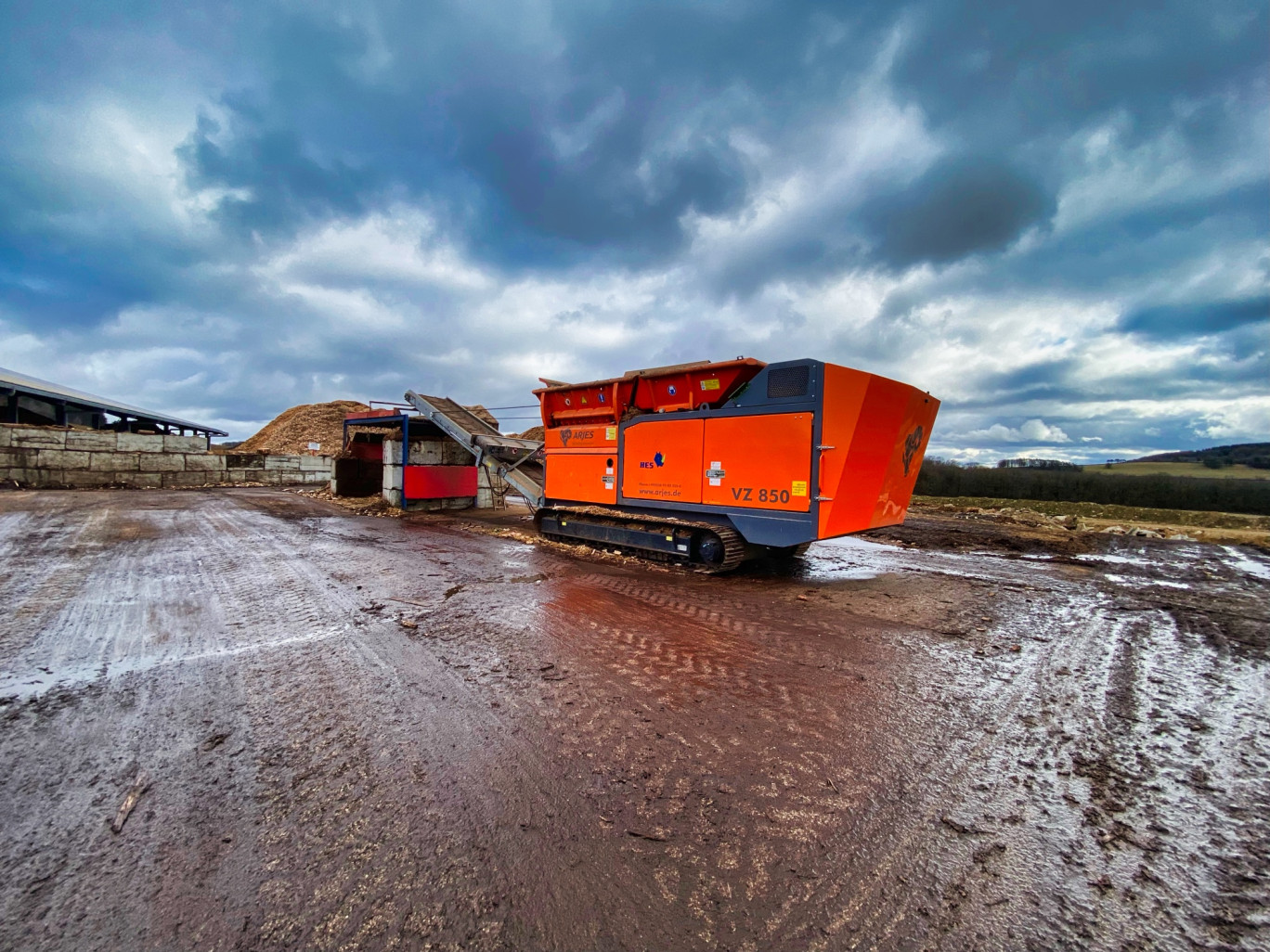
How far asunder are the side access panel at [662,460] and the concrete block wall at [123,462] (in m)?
20.4

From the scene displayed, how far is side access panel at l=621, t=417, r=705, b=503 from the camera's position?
288 inches

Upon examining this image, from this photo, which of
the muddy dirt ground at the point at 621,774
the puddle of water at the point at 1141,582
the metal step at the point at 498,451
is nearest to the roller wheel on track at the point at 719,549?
the muddy dirt ground at the point at 621,774

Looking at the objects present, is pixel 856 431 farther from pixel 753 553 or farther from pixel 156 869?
pixel 156 869

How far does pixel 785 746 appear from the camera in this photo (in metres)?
2.73

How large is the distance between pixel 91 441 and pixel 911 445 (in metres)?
24.9

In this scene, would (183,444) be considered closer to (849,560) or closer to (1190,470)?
(849,560)

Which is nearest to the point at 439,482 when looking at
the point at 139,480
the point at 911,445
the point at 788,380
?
the point at 788,380

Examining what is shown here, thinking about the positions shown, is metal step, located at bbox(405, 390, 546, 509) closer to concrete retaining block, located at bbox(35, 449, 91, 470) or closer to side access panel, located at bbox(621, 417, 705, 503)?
side access panel, located at bbox(621, 417, 705, 503)

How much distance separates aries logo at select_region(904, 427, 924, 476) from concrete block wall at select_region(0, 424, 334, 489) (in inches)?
942

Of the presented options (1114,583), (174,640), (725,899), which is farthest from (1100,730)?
(174,640)

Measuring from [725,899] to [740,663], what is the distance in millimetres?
2142

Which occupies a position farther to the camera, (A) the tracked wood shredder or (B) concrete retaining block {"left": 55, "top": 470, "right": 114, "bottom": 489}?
(B) concrete retaining block {"left": 55, "top": 470, "right": 114, "bottom": 489}

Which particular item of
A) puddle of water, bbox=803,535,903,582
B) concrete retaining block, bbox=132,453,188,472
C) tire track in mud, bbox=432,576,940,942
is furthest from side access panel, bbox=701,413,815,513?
concrete retaining block, bbox=132,453,188,472

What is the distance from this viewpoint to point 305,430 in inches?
1129
